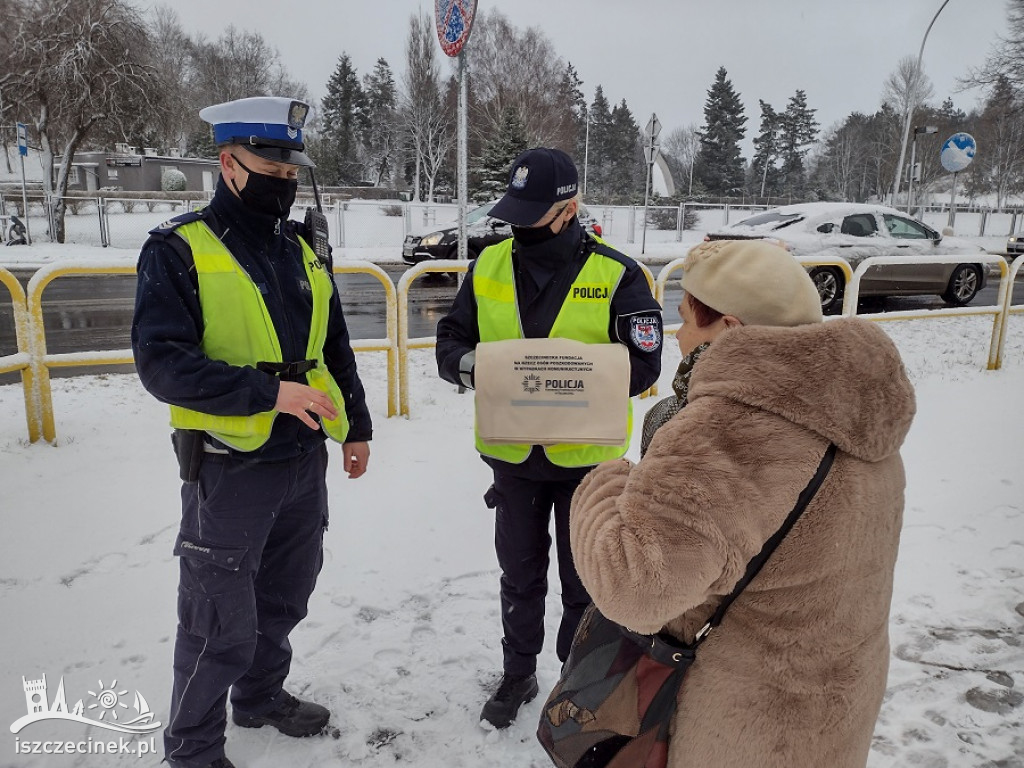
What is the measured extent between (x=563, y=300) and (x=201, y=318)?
3.65 ft

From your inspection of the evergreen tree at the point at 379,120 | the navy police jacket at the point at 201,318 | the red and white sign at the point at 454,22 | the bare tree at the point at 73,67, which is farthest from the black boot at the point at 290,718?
the evergreen tree at the point at 379,120

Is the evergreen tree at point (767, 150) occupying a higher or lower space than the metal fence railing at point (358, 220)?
higher

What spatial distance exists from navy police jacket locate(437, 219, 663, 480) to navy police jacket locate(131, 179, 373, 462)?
60 centimetres

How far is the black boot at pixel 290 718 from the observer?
244 centimetres

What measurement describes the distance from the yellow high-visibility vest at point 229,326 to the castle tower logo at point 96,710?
44.3 inches

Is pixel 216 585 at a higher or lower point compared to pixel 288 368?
lower

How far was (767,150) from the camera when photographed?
66938mm

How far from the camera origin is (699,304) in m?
1.46

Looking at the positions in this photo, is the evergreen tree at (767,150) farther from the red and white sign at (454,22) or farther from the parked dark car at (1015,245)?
the red and white sign at (454,22)

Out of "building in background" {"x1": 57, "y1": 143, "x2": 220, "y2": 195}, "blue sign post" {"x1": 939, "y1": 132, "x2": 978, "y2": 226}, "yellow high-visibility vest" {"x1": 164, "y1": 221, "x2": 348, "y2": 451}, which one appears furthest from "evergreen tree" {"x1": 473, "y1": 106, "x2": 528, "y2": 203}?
"yellow high-visibility vest" {"x1": 164, "y1": 221, "x2": 348, "y2": 451}

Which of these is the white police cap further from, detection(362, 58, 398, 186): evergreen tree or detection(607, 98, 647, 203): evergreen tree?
detection(607, 98, 647, 203): evergreen tree

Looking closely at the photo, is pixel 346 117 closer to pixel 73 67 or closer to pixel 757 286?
pixel 73 67

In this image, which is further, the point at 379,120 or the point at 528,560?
the point at 379,120

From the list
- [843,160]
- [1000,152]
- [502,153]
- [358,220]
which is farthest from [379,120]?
[1000,152]
